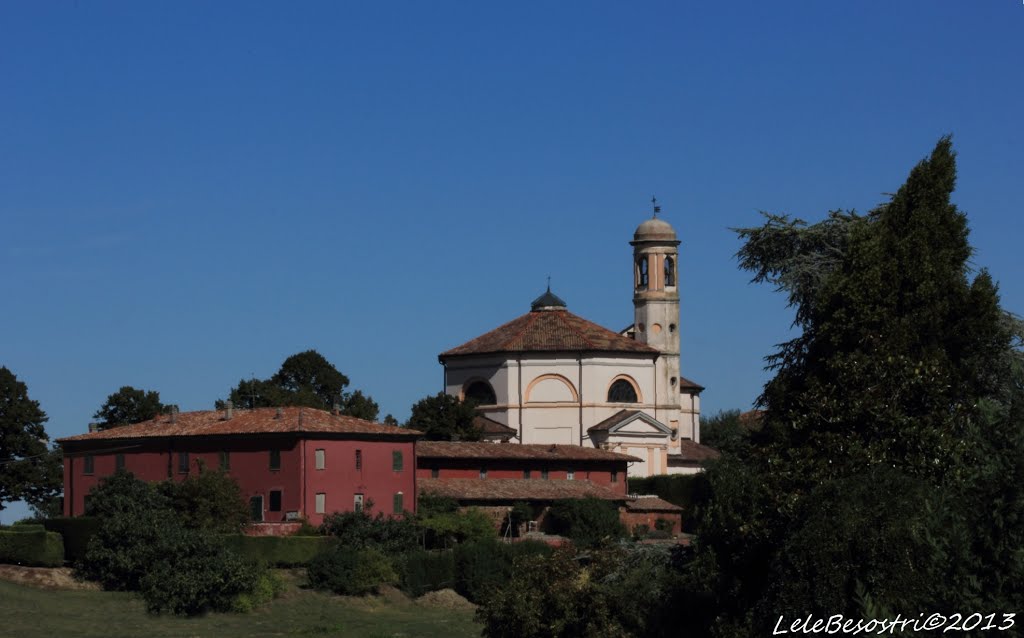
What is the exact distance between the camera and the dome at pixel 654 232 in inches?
3738

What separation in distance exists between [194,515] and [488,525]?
39.0ft

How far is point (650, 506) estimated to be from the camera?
71.0 meters

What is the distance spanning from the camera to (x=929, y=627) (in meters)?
18.2

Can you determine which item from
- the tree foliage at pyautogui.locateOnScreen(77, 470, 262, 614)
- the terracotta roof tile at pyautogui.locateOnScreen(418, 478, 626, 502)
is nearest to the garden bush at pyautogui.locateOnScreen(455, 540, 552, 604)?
the tree foliage at pyautogui.locateOnScreen(77, 470, 262, 614)

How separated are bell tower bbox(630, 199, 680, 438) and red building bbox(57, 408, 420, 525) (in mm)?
33775

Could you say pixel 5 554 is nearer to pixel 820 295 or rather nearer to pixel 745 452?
pixel 745 452

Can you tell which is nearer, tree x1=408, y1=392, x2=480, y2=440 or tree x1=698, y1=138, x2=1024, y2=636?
tree x1=698, y1=138, x2=1024, y2=636

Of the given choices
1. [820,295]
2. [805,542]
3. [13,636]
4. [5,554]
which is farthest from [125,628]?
[805,542]

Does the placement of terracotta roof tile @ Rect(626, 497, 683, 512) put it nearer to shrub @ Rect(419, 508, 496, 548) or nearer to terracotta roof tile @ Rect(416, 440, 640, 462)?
terracotta roof tile @ Rect(416, 440, 640, 462)

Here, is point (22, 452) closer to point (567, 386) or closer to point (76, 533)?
point (76, 533)

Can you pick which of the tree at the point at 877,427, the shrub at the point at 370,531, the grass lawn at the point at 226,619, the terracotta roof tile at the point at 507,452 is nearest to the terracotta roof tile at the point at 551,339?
the terracotta roof tile at the point at 507,452

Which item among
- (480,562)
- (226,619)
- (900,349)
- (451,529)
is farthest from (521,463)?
(900,349)

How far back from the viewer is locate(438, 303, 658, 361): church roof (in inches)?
3418

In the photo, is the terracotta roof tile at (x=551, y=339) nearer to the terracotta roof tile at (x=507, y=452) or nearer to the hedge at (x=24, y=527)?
the terracotta roof tile at (x=507, y=452)
